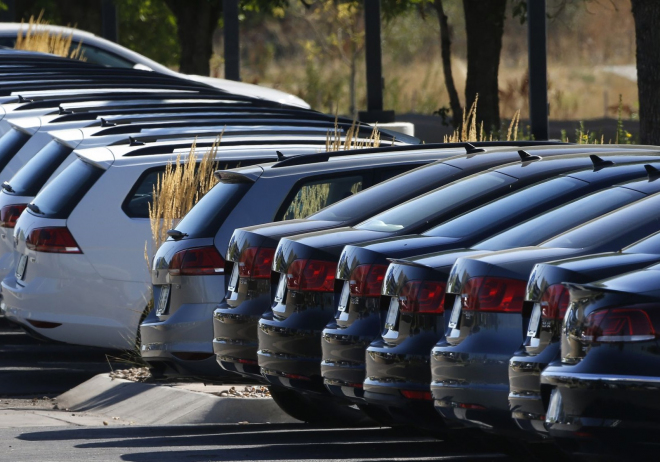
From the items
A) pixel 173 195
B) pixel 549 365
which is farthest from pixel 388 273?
pixel 173 195

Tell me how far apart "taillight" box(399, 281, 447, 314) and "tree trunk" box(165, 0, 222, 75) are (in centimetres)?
2239

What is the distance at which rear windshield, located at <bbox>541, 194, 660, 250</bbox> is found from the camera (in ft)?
20.5

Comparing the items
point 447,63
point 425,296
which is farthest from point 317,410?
point 447,63

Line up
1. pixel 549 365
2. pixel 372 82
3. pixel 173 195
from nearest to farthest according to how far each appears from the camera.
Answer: pixel 549 365, pixel 173 195, pixel 372 82

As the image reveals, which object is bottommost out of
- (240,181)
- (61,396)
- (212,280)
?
(61,396)

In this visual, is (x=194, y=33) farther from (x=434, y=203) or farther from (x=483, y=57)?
(x=434, y=203)

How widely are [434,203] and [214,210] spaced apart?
166 centimetres

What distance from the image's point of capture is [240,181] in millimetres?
8773

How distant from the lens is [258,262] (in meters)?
7.96

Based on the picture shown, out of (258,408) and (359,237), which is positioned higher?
(359,237)

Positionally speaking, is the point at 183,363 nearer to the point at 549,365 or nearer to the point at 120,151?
the point at 120,151

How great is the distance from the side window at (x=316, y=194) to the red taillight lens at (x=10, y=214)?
11.8ft

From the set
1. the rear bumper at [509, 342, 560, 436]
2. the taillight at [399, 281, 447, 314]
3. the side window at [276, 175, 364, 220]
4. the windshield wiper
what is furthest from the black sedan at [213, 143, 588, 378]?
the windshield wiper

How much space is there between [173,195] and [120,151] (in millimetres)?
635
